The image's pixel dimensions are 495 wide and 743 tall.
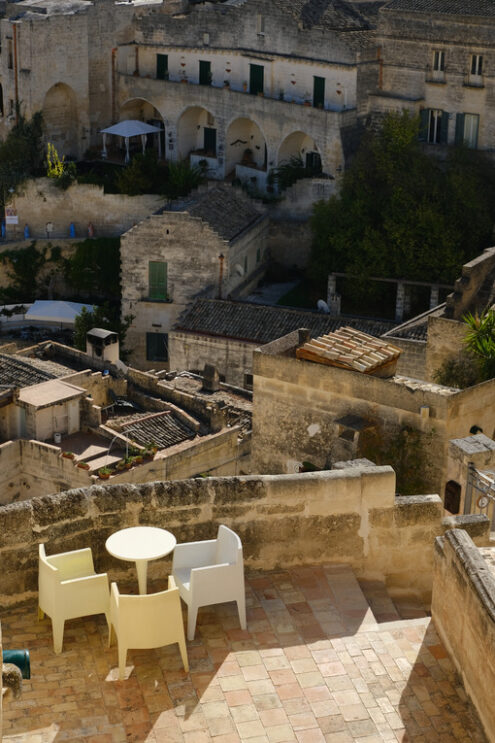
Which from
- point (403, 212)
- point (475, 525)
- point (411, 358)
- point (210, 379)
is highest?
point (475, 525)

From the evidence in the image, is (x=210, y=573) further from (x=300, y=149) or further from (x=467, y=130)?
(x=300, y=149)

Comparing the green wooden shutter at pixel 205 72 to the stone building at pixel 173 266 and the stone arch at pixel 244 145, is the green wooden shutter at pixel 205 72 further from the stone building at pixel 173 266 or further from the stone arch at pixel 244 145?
the stone building at pixel 173 266

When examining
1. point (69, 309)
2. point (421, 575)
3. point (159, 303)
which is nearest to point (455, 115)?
point (159, 303)

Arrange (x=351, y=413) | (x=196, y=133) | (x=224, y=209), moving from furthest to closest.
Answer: (x=196, y=133), (x=224, y=209), (x=351, y=413)

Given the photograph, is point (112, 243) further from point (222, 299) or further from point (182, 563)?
point (182, 563)

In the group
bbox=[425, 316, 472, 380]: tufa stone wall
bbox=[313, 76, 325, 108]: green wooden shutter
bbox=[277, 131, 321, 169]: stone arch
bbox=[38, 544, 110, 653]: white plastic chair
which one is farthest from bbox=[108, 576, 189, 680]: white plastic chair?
bbox=[277, 131, 321, 169]: stone arch

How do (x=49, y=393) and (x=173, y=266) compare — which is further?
(x=173, y=266)

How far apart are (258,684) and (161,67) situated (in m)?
44.3

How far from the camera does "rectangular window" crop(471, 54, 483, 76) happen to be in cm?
4281

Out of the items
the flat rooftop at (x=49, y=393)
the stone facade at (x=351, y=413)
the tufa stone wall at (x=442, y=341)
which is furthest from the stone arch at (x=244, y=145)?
the stone facade at (x=351, y=413)

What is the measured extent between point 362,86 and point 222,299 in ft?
30.2

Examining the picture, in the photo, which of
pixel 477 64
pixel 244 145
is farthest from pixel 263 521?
pixel 244 145

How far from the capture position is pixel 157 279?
4366cm

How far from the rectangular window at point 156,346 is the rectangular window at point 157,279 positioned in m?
1.34
